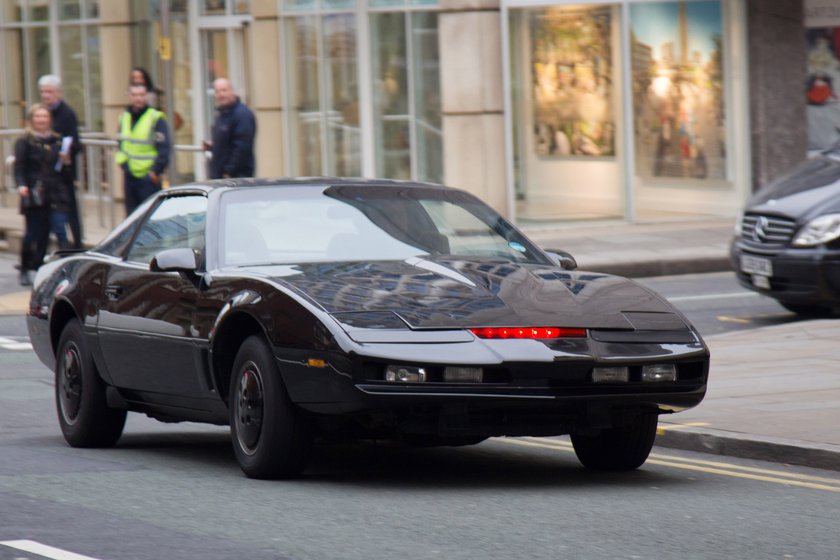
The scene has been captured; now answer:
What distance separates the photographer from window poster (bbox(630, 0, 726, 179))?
2269cm

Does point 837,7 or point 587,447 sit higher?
point 837,7

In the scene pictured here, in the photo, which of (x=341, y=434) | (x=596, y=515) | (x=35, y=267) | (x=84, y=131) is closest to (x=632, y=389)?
(x=596, y=515)

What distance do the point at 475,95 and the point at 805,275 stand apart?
899 centimetres

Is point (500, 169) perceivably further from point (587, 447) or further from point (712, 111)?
point (587, 447)

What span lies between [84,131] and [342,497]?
23.0 m

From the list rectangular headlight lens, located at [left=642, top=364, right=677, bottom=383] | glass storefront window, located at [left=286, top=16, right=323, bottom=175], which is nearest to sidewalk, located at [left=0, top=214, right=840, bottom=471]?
rectangular headlight lens, located at [left=642, top=364, right=677, bottom=383]

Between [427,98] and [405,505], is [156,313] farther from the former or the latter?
[427,98]

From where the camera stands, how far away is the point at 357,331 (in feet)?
23.8

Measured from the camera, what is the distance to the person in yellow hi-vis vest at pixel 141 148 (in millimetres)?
18141

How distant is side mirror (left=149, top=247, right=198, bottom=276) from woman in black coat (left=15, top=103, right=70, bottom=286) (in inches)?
402

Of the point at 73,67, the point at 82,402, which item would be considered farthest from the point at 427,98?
the point at 82,402

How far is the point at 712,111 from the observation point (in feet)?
75.1

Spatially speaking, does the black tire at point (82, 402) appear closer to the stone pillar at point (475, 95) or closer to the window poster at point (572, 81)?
the stone pillar at point (475, 95)

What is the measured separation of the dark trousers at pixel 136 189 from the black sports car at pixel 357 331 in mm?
9014
